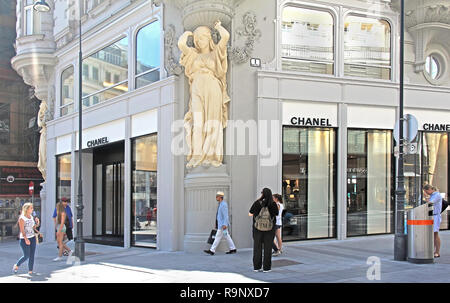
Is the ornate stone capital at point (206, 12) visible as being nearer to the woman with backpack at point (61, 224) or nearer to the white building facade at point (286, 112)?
the white building facade at point (286, 112)

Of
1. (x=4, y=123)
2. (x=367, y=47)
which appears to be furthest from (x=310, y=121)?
(x=4, y=123)

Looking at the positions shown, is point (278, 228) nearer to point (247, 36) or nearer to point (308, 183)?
point (308, 183)

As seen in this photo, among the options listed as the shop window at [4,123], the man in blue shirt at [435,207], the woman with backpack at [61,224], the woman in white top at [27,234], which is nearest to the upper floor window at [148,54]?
the woman with backpack at [61,224]

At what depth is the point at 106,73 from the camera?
761 inches

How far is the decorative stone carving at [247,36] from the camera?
45.8 feet

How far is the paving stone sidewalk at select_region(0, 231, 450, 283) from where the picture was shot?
934 cm

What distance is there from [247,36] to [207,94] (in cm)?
217

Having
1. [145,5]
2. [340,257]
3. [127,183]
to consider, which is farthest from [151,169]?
[340,257]

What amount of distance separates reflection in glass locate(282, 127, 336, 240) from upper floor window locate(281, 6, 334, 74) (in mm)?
2053

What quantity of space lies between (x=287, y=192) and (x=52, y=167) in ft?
44.7

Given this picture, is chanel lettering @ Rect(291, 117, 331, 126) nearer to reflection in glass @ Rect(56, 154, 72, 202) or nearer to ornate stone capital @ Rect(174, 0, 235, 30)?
ornate stone capital @ Rect(174, 0, 235, 30)
